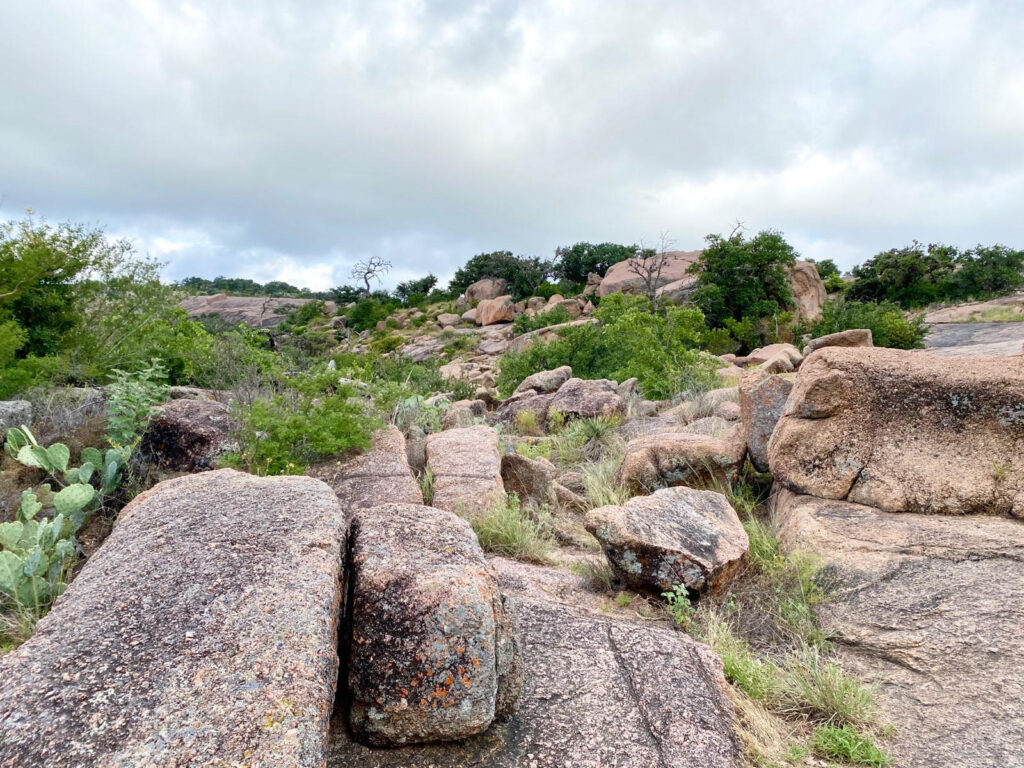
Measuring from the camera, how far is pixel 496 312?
41938mm

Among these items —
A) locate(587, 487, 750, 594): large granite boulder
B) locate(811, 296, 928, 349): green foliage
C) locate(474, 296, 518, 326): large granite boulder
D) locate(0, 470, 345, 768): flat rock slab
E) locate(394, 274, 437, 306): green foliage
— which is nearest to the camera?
locate(0, 470, 345, 768): flat rock slab

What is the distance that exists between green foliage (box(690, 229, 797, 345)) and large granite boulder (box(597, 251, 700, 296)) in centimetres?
754

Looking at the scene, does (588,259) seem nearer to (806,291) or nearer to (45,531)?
(806,291)

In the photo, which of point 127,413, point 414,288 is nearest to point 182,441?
point 127,413

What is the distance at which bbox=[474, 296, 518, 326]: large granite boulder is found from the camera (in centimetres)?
4197

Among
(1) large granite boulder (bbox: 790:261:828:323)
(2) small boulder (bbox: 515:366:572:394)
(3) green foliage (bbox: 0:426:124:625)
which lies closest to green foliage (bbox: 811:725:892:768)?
(3) green foliage (bbox: 0:426:124:625)

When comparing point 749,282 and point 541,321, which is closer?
point 749,282

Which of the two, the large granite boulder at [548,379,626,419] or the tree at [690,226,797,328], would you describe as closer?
the large granite boulder at [548,379,626,419]

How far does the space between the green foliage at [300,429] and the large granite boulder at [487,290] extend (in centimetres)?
4199

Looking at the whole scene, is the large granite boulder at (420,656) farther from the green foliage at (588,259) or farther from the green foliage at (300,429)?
the green foliage at (588,259)

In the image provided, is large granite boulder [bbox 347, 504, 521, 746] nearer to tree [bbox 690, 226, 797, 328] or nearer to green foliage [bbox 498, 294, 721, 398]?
green foliage [bbox 498, 294, 721, 398]

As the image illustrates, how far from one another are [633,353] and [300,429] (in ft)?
35.7

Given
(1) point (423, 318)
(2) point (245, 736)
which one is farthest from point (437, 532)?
(1) point (423, 318)

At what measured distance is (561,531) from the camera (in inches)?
207
